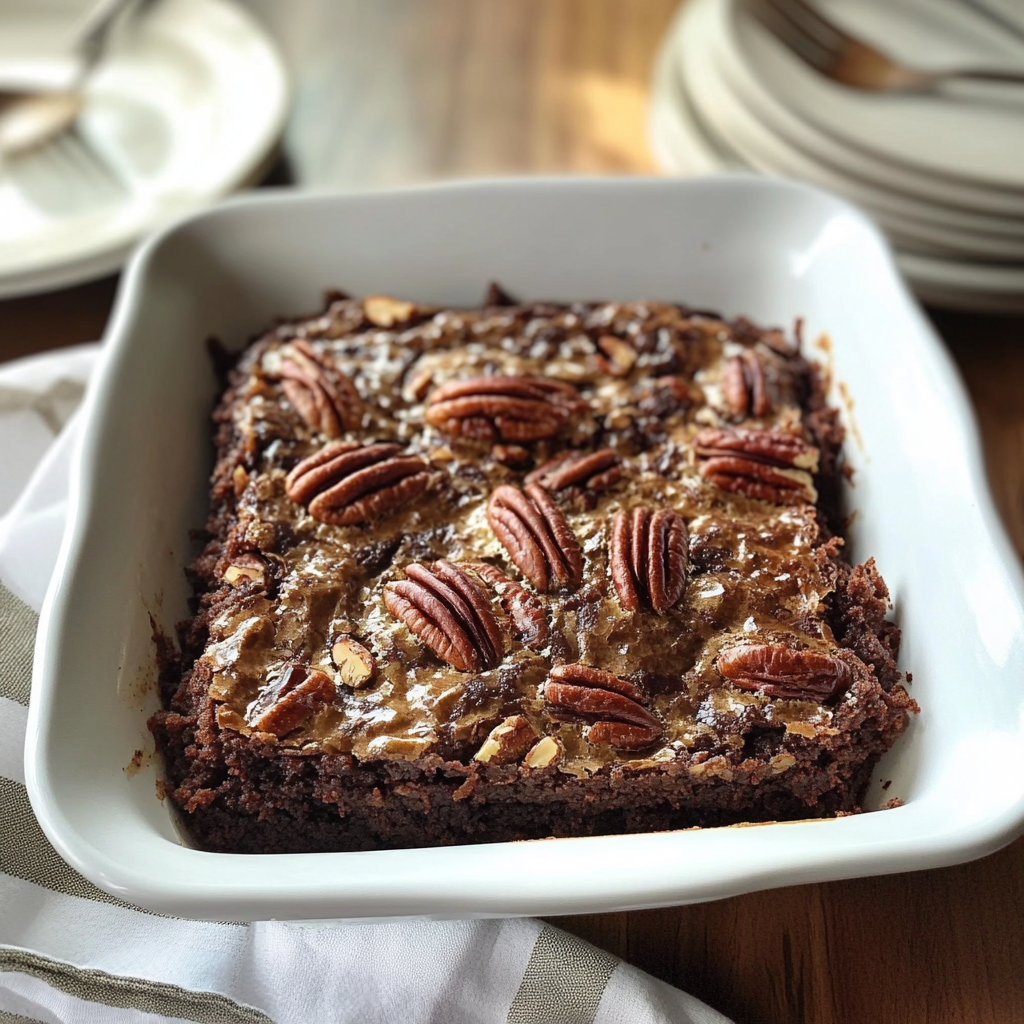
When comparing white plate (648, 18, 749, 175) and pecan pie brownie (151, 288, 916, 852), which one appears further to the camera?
white plate (648, 18, 749, 175)

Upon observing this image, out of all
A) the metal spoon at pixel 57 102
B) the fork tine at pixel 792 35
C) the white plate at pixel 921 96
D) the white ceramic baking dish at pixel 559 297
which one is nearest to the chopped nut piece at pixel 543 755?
the white ceramic baking dish at pixel 559 297

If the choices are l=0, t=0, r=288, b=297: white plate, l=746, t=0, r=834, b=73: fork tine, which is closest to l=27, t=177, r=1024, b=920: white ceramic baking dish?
l=0, t=0, r=288, b=297: white plate

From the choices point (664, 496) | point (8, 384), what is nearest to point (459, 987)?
point (664, 496)

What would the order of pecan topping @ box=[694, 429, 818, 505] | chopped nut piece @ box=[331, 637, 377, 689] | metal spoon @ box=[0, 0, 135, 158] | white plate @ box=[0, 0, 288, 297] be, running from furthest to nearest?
1. metal spoon @ box=[0, 0, 135, 158]
2. white plate @ box=[0, 0, 288, 297]
3. pecan topping @ box=[694, 429, 818, 505]
4. chopped nut piece @ box=[331, 637, 377, 689]

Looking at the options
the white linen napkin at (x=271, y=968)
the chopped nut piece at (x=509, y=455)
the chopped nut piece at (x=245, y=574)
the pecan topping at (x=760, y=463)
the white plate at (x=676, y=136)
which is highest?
the white plate at (x=676, y=136)

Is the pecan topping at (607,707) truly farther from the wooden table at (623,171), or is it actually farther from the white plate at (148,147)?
the white plate at (148,147)

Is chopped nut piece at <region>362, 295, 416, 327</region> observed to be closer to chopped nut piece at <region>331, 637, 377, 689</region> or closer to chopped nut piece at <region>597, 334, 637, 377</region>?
chopped nut piece at <region>597, 334, 637, 377</region>

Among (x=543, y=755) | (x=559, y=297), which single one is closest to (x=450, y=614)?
(x=543, y=755)
